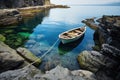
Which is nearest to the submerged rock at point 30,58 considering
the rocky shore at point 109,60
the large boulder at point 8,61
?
the large boulder at point 8,61

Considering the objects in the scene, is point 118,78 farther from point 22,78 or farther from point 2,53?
point 2,53

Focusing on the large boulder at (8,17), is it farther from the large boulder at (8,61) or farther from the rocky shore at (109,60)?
the rocky shore at (109,60)

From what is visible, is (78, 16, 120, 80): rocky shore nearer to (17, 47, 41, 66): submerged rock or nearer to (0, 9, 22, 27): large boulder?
(17, 47, 41, 66): submerged rock

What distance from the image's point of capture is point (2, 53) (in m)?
16.1

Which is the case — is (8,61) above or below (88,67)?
above

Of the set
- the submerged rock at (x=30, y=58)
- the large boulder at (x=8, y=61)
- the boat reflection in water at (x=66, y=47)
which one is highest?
the large boulder at (x=8, y=61)

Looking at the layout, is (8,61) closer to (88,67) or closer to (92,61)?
(88,67)

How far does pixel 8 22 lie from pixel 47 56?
81.2 ft

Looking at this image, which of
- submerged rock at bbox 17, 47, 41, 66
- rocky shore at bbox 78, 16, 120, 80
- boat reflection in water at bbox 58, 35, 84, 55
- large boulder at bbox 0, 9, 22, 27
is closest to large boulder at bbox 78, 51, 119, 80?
rocky shore at bbox 78, 16, 120, 80

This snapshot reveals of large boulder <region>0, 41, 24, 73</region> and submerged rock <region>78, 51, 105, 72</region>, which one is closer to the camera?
large boulder <region>0, 41, 24, 73</region>

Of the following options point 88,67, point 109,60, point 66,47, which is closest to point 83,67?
point 88,67

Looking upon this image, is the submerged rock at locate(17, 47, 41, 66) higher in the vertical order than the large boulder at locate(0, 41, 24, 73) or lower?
lower

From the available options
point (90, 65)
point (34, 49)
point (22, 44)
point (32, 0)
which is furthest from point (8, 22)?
point (32, 0)

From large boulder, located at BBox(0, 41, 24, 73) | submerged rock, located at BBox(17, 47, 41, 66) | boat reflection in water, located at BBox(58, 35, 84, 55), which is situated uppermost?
A: large boulder, located at BBox(0, 41, 24, 73)
